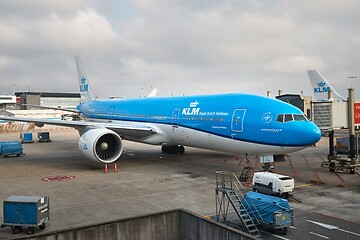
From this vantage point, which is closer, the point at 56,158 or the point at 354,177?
the point at 354,177

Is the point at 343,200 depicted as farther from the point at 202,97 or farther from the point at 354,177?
the point at 202,97

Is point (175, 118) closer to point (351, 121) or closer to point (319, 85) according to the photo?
point (351, 121)

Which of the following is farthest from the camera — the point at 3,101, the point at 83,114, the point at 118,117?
the point at 3,101

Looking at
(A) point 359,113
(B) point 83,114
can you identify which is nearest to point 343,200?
(A) point 359,113

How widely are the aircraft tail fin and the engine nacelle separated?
1892cm

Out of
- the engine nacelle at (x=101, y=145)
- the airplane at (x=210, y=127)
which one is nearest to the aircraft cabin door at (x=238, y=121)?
the airplane at (x=210, y=127)

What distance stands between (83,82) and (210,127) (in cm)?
2509

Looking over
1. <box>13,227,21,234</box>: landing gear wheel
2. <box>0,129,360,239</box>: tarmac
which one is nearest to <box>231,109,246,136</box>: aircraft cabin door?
<box>0,129,360,239</box>: tarmac

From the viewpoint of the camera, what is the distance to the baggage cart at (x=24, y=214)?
10812 mm

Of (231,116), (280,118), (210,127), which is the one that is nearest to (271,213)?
(280,118)

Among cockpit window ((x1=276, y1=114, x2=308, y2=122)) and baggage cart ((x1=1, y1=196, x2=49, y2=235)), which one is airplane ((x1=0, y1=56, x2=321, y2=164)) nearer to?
cockpit window ((x1=276, y1=114, x2=308, y2=122))

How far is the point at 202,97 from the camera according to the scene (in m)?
21.9

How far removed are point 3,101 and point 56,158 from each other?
10806 centimetres

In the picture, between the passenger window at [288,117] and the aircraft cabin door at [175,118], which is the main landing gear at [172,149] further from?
the passenger window at [288,117]
